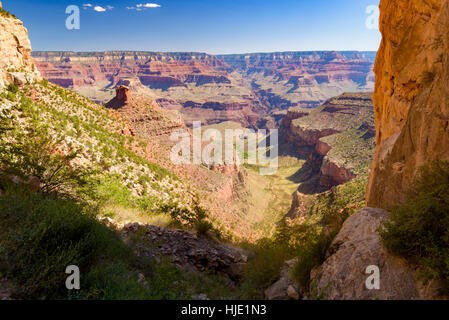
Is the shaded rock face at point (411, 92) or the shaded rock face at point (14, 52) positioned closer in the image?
the shaded rock face at point (411, 92)

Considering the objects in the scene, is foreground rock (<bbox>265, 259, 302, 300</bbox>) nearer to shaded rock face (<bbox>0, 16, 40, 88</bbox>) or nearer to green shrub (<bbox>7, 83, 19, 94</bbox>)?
green shrub (<bbox>7, 83, 19, 94</bbox>)

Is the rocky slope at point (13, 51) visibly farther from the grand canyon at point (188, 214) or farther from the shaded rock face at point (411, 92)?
the shaded rock face at point (411, 92)

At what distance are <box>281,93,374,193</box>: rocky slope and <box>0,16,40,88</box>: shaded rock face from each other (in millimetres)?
42097

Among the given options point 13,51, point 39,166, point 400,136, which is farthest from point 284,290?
point 13,51

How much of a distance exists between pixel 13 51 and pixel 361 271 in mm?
22664

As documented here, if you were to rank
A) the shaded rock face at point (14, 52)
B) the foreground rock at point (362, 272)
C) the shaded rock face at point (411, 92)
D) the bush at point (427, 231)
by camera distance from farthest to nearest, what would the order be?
the shaded rock face at point (14, 52)
the shaded rock face at point (411, 92)
the foreground rock at point (362, 272)
the bush at point (427, 231)

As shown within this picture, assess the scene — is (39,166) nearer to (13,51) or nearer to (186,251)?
(186,251)

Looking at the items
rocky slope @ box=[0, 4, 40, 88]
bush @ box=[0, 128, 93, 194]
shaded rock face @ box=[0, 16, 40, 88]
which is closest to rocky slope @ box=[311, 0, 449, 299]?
bush @ box=[0, 128, 93, 194]

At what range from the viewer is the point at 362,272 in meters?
5.01

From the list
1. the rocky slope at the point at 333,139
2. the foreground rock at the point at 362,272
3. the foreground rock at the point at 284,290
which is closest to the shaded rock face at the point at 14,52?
the foreground rock at the point at 284,290

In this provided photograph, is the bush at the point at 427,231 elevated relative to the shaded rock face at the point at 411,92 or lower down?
lower down

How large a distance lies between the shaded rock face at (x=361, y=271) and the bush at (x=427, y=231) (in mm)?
307

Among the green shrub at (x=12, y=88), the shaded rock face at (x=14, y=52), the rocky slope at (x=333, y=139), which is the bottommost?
the rocky slope at (x=333, y=139)

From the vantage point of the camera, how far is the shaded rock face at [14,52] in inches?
603
